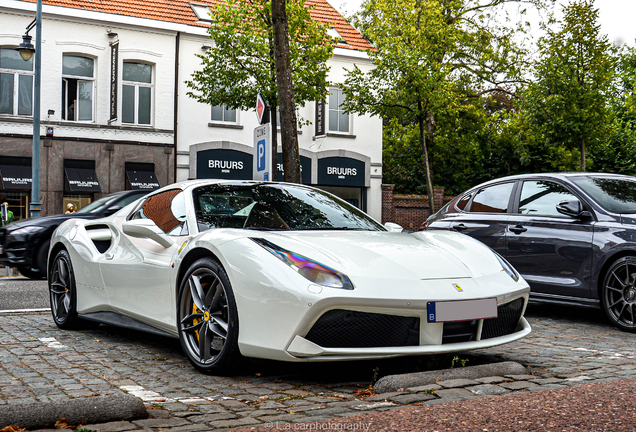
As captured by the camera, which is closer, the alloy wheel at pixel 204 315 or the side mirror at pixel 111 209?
the alloy wheel at pixel 204 315

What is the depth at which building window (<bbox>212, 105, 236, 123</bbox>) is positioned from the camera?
992 inches

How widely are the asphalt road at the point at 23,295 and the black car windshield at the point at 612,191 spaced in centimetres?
604

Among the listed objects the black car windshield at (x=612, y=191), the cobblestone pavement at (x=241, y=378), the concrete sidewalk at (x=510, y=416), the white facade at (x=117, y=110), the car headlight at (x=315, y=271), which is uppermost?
the white facade at (x=117, y=110)

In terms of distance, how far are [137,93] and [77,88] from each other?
195 centimetres

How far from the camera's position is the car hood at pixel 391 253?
399cm

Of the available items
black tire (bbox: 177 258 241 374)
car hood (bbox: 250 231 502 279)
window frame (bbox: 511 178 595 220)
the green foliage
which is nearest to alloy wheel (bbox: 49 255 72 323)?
black tire (bbox: 177 258 241 374)

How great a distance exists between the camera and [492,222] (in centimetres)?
768

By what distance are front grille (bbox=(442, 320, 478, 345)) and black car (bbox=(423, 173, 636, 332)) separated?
2897mm

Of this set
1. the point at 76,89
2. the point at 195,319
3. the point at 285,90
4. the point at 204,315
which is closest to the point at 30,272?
the point at 285,90

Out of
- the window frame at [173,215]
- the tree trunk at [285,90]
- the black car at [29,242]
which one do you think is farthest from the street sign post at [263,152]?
the window frame at [173,215]

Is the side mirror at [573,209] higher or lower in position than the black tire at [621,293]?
higher

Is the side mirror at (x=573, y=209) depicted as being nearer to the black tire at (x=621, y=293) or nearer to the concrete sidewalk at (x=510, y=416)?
the black tire at (x=621, y=293)

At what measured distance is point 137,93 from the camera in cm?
2388

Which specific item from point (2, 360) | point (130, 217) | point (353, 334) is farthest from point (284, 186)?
point (2, 360)
